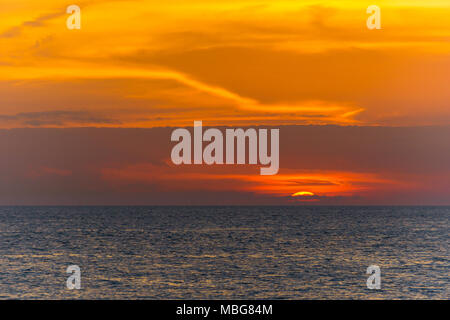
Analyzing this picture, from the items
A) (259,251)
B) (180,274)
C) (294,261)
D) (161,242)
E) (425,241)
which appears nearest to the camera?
(180,274)

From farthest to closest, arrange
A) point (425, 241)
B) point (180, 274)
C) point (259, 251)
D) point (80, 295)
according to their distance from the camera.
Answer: point (425, 241)
point (259, 251)
point (180, 274)
point (80, 295)

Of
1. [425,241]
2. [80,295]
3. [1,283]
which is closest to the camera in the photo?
[80,295]

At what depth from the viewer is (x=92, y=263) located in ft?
232

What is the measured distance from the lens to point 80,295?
4572cm

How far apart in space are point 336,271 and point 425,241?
50558 mm

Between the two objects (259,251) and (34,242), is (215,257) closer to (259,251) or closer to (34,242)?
(259,251)
